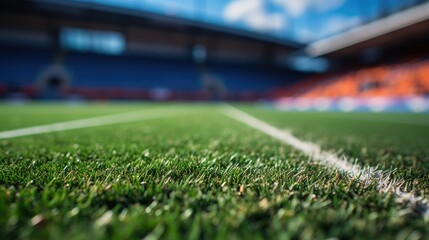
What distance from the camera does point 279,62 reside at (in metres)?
28.6

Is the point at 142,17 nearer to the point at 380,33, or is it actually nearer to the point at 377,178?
the point at 380,33

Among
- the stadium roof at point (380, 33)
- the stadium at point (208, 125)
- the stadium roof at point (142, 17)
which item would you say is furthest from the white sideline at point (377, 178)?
the stadium roof at point (142, 17)

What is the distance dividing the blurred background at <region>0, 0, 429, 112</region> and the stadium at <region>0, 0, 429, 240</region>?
12 centimetres

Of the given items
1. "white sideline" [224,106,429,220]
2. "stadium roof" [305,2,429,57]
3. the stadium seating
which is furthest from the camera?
"stadium roof" [305,2,429,57]

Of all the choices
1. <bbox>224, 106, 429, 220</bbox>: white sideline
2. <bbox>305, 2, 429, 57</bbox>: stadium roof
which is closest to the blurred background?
<bbox>305, 2, 429, 57</bbox>: stadium roof

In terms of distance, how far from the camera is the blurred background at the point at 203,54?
16.2 meters

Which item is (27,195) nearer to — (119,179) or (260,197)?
(119,179)

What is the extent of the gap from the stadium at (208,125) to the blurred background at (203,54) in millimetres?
123

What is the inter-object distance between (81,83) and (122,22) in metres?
6.36

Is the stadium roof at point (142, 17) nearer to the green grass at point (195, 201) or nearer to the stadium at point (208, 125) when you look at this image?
the stadium at point (208, 125)

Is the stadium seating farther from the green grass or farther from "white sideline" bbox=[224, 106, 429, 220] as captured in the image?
the green grass

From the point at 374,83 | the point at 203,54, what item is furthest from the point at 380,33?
the point at 203,54

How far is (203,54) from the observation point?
85.4ft

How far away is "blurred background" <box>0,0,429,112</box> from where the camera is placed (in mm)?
16156
